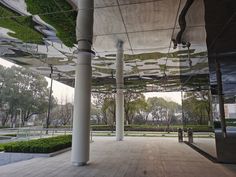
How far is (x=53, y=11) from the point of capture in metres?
9.72

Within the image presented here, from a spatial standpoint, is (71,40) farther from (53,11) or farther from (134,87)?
(134,87)

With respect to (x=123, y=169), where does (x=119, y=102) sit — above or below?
above

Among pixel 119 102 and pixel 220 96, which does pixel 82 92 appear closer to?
pixel 220 96

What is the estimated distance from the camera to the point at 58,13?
988 centimetres

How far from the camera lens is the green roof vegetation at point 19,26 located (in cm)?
1040

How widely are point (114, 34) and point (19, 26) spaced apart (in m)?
5.26

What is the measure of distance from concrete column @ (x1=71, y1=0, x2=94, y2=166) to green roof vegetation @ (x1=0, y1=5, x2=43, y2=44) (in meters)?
5.18

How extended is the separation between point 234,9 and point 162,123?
33704 mm

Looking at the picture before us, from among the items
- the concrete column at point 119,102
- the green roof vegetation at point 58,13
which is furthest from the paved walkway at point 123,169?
the concrete column at point 119,102

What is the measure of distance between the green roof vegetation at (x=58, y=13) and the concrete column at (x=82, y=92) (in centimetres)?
258

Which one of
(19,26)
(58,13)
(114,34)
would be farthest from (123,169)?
(19,26)

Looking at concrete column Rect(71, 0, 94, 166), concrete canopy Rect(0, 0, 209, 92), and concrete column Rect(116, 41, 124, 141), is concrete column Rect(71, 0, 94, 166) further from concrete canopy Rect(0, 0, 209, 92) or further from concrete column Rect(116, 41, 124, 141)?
concrete column Rect(116, 41, 124, 141)

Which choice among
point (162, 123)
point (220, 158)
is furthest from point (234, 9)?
point (162, 123)

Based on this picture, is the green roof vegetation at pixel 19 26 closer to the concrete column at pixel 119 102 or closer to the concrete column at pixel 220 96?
the concrete column at pixel 119 102
